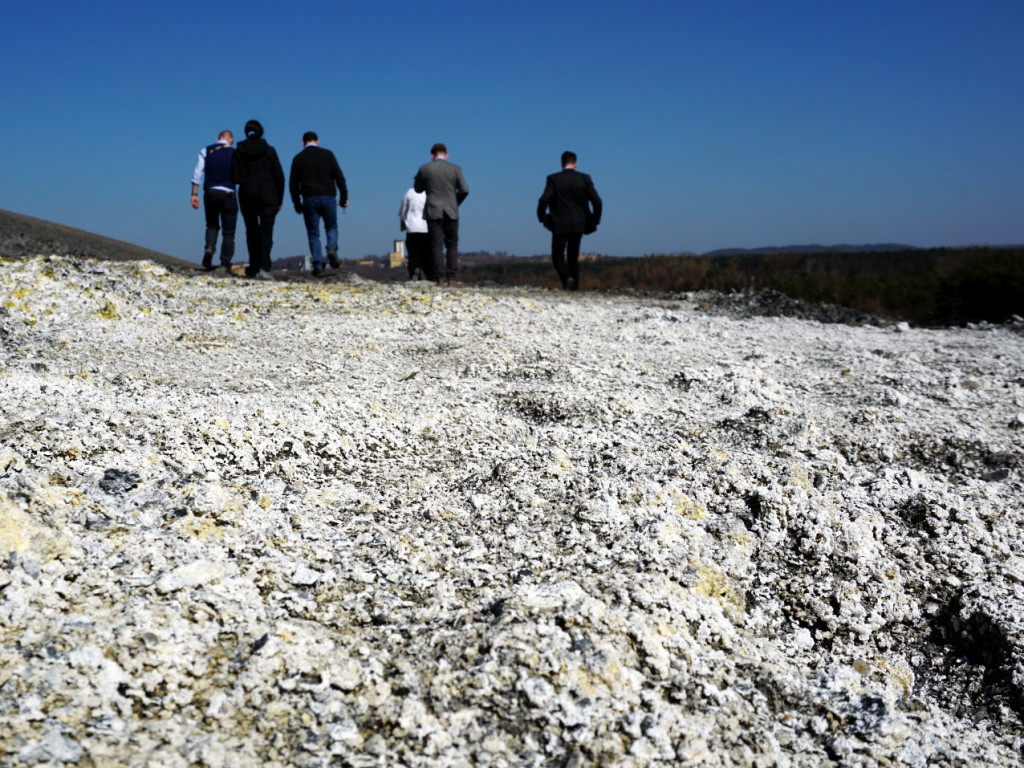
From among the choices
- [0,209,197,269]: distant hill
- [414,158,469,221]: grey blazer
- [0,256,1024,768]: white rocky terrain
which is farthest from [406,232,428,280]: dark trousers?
[0,256,1024,768]: white rocky terrain

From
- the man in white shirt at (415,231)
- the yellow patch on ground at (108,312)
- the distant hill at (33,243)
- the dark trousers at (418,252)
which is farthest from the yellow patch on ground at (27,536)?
the dark trousers at (418,252)

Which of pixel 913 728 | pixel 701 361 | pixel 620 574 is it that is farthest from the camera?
pixel 701 361

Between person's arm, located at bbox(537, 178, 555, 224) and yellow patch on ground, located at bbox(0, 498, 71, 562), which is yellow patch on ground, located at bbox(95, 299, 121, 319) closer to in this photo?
yellow patch on ground, located at bbox(0, 498, 71, 562)

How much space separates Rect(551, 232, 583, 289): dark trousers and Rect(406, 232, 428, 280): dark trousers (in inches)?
63.3

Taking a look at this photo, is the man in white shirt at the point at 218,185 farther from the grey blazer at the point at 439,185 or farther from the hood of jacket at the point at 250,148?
the grey blazer at the point at 439,185

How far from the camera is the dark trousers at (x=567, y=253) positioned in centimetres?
920

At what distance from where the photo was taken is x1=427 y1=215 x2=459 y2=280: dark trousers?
834 centimetres

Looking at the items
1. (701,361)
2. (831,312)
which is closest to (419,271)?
(831,312)

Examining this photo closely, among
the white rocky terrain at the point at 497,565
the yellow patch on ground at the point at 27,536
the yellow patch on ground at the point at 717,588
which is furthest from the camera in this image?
the yellow patch on ground at the point at 717,588

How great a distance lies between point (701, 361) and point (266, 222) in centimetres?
554

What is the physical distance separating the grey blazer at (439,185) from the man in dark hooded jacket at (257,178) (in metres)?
1.53

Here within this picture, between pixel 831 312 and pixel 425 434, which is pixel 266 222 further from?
pixel 831 312

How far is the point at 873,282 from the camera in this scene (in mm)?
15039

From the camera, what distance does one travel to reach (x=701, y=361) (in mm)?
4742
